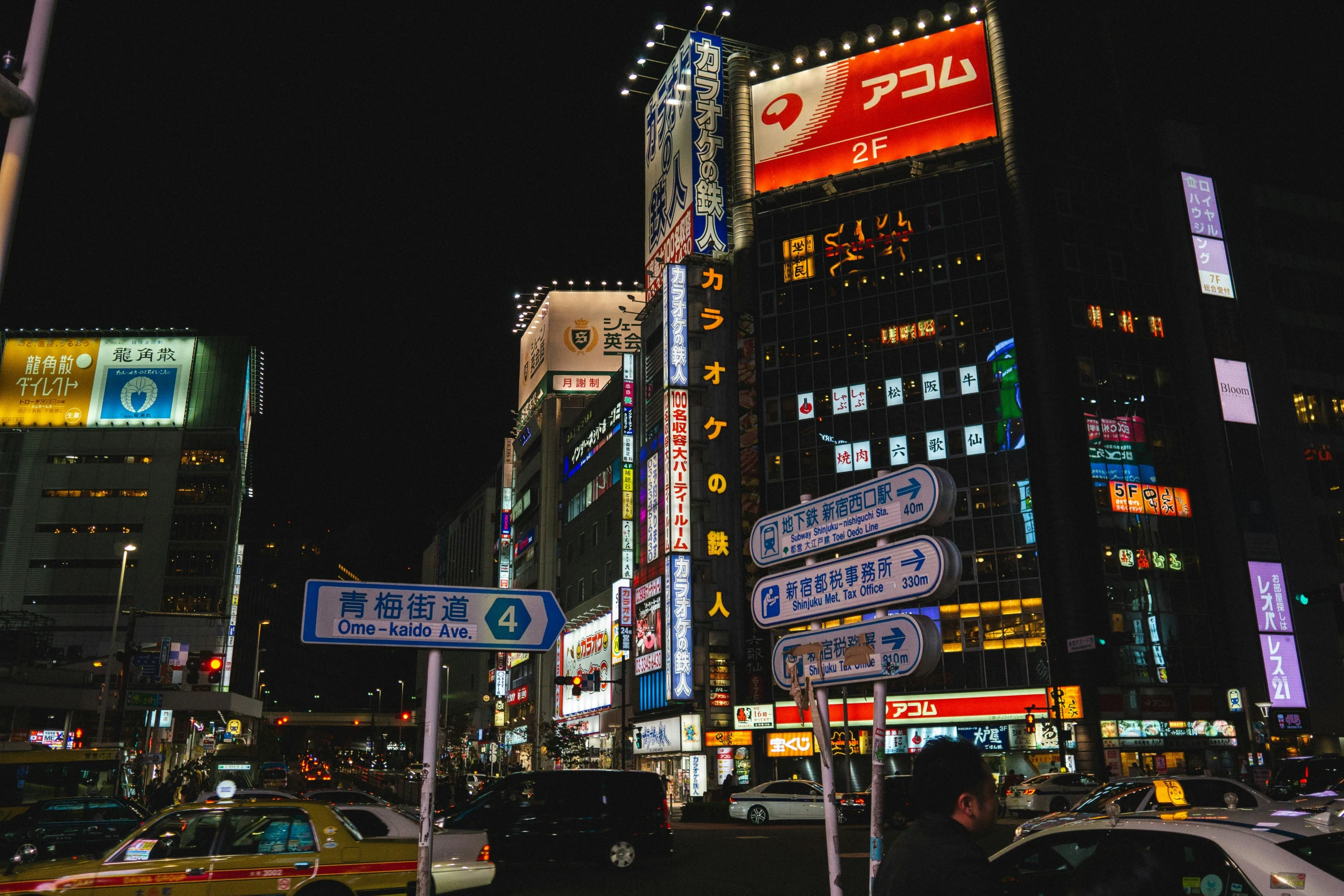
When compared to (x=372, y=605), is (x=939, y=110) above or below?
above

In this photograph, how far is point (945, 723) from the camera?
49219 mm

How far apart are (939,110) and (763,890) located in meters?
52.9

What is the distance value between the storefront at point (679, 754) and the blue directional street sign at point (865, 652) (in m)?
43.7

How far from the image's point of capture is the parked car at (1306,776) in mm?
19484

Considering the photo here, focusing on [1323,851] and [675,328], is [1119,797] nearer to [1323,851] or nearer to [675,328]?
[1323,851]

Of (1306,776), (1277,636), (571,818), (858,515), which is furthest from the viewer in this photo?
(1277,636)

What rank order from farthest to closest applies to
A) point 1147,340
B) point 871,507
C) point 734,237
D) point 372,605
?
1. point 734,237
2. point 1147,340
3. point 871,507
4. point 372,605

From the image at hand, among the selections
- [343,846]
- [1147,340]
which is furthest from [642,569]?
[343,846]

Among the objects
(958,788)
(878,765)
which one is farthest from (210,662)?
(958,788)

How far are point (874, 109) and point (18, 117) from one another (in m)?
A: 57.9

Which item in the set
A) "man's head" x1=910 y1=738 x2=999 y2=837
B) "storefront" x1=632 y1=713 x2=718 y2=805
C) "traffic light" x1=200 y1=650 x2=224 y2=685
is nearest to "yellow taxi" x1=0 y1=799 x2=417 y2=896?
"man's head" x1=910 y1=738 x2=999 y2=837

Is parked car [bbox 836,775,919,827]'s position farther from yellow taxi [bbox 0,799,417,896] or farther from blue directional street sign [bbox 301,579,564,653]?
blue directional street sign [bbox 301,579,564,653]

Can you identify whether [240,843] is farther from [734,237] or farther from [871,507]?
[734,237]

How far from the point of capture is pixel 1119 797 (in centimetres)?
1586
